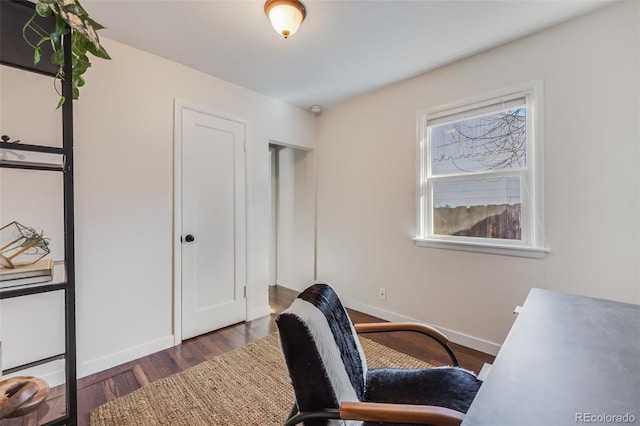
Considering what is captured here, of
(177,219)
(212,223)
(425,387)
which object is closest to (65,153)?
(177,219)

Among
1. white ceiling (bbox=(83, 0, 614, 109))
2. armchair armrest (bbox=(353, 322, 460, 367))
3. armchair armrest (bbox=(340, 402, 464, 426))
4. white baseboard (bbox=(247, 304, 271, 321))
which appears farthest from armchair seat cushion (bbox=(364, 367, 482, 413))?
white ceiling (bbox=(83, 0, 614, 109))

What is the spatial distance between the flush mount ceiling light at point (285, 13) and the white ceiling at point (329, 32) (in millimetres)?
60

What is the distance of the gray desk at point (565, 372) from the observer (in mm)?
593

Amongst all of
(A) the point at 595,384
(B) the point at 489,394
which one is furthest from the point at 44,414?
(A) the point at 595,384

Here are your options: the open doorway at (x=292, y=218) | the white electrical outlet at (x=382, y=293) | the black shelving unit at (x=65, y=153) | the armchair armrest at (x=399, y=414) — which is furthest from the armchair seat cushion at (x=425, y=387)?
the open doorway at (x=292, y=218)

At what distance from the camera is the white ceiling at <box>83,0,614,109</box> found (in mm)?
1760

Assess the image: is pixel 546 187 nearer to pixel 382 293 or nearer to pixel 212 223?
pixel 382 293

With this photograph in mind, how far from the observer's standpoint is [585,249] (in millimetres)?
1873

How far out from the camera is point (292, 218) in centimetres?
409

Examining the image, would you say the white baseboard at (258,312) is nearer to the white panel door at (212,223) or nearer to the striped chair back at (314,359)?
the white panel door at (212,223)

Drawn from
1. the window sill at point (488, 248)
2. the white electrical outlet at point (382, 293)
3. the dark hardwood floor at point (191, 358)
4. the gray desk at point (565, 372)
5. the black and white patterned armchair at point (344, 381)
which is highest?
the window sill at point (488, 248)

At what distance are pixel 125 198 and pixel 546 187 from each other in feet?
10.7

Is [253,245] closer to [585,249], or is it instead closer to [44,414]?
[44,414]

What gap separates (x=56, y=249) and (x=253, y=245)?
1599 millimetres
